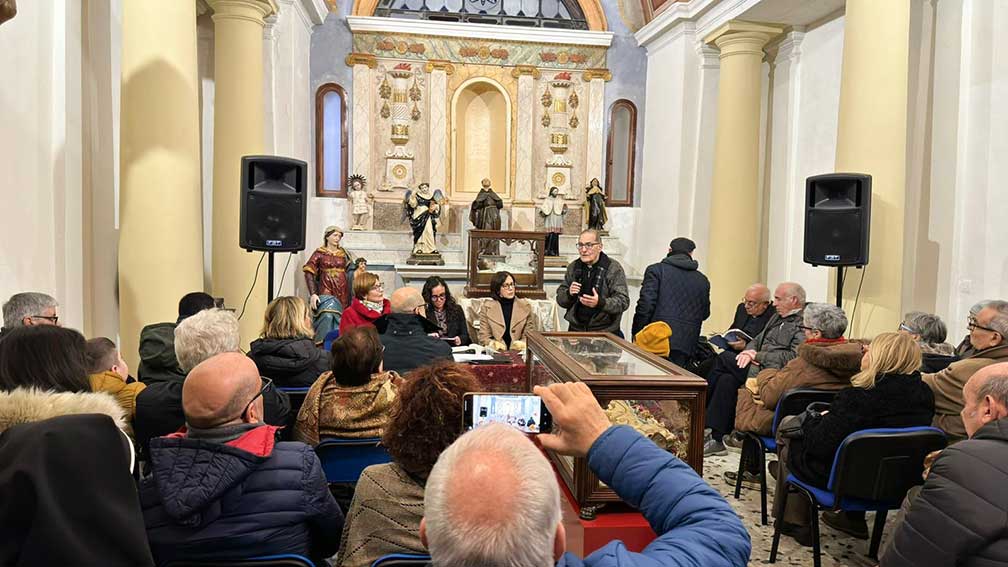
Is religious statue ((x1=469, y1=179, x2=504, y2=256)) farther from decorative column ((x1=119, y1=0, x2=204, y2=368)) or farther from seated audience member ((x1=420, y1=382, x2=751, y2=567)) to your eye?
seated audience member ((x1=420, y1=382, x2=751, y2=567))

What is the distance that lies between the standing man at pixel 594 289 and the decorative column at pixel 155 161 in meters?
2.92

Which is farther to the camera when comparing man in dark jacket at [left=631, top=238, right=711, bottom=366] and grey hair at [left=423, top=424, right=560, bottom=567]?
man in dark jacket at [left=631, top=238, right=711, bottom=366]

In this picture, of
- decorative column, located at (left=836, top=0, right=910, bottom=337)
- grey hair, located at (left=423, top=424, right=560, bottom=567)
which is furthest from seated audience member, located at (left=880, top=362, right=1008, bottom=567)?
decorative column, located at (left=836, top=0, right=910, bottom=337)

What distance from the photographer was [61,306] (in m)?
4.98

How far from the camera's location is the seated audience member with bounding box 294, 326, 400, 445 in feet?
9.92

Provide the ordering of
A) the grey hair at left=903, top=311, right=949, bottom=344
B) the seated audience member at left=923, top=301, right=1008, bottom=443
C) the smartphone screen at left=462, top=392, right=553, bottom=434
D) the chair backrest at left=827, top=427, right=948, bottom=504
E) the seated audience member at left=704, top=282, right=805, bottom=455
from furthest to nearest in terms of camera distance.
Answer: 1. the seated audience member at left=704, top=282, right=805, bottom=455
2. the grey hair at left=903, top=311, right=949, bottom=344
3. the seated audience member at left=923, top=301, right=1008, bottom=443
4. the chair backrest at left=827, top=427, right=948, bottom=504
5. the smartphone screen at left=462, top=392, right=553, bottom=434

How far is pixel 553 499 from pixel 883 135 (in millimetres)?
6064

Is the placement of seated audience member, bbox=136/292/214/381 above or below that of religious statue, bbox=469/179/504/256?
below

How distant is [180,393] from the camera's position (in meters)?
2.98

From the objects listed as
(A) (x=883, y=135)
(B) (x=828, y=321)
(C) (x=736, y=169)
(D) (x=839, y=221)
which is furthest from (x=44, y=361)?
(C) (x=736, y=169)

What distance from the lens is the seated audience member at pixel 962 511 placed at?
6.63ft

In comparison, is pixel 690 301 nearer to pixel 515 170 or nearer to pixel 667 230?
pixel 667 230

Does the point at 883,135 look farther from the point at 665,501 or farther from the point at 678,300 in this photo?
the point at 665,501

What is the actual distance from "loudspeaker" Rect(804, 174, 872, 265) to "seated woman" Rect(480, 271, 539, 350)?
94.3 inches
